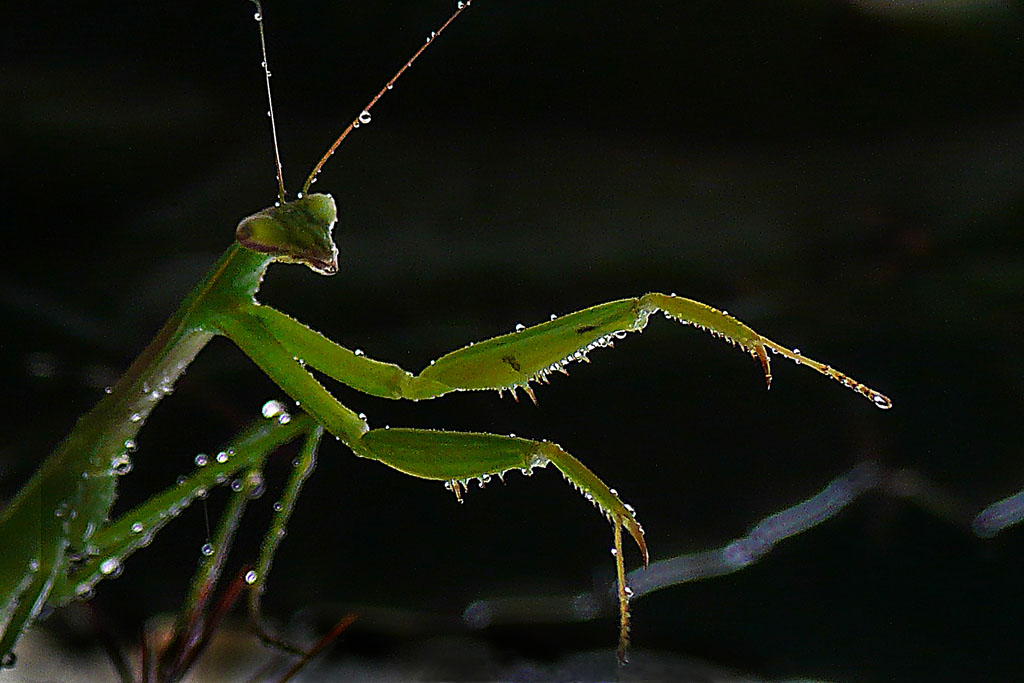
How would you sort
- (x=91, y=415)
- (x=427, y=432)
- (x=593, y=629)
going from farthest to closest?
(x=593, y=629)
(x=91, y=415)
(x=427, y=432)

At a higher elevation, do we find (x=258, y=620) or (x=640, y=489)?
(x=640, y=489)

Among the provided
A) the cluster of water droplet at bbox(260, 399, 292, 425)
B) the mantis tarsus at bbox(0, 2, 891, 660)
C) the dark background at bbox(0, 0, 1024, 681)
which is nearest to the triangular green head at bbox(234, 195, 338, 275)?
the mantis tarsus at bbox(0, 2, 891, 660)

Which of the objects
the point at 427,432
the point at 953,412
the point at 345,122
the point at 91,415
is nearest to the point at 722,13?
the point at 345,122

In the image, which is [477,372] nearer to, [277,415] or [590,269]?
[277,415]

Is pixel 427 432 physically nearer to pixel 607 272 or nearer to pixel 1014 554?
pixel 607 272

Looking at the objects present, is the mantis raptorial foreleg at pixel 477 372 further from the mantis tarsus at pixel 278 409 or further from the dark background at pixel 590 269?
the dark background at pixel 590 269

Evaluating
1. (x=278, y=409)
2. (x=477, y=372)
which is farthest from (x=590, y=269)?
(x=477, y=372)

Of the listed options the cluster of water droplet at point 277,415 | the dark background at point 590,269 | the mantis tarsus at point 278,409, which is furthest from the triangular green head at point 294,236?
the dark background at point 590,269
